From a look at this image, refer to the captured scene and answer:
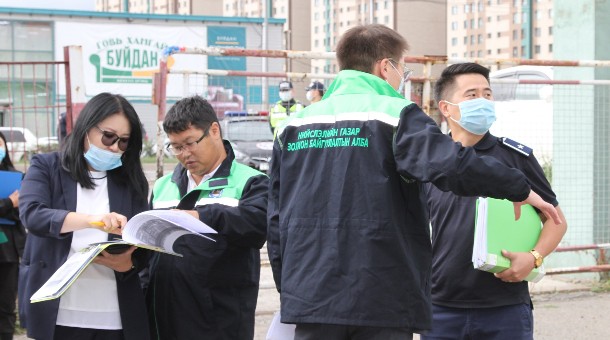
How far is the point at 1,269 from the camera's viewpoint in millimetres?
6453

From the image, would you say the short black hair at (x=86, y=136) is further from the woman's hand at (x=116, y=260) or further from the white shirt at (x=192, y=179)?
the woman's hand at (x=116, y=260)

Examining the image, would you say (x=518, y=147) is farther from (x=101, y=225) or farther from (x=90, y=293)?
(x=90, y=293)

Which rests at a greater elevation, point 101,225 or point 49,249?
point 101,225

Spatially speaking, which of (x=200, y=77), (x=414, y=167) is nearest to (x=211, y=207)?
(x=414, y=167)

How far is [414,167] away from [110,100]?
5.01 feet

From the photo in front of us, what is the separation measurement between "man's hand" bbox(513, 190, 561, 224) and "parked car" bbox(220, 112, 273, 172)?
5.20 meters

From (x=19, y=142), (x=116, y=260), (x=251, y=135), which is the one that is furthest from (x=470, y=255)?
(x=19, y=142)

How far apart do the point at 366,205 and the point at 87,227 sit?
120 cm

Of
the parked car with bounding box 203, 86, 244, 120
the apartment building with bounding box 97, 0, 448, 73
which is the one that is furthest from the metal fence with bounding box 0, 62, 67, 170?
the apartment building with bounding box 97, 0, 448, 73

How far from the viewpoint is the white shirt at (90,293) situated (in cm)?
361

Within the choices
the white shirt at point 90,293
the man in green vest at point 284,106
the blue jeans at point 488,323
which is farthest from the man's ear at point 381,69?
the man in green vest at point 284,106

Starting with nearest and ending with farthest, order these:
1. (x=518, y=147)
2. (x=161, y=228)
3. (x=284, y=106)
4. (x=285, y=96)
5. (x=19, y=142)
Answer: (x=161, y=228) → (x=518, y=147) → (x=19, y=142) → (x=284, y=106) → (x=285, y=96)

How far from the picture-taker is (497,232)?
3.61m

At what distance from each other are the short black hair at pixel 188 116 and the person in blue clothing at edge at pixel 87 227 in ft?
0.57
